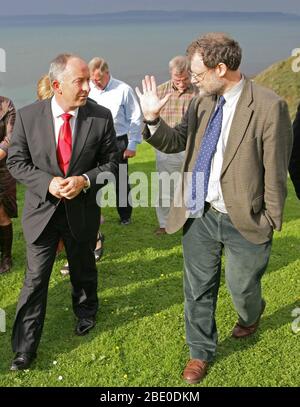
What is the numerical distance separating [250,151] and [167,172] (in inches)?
141

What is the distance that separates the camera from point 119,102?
7293mm

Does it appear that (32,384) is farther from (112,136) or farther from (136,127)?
(136,127)

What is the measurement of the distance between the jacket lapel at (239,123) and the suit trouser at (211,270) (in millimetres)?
531

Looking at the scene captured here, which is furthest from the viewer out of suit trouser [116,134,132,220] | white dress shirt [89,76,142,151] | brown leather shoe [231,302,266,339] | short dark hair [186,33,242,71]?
suit trouser [116,134,132,220]

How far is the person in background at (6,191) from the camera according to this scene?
5668 mm

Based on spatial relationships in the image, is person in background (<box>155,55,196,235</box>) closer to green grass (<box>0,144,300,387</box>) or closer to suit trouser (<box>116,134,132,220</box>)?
suit trouser (<box>116,134,132,220</box>)

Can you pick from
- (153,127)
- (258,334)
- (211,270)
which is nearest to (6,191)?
(153,127)

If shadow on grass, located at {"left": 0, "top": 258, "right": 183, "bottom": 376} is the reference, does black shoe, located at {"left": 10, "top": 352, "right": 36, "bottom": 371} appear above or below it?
above

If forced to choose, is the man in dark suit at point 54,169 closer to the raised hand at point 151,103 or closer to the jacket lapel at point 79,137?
the jacket lapel at point 79,137

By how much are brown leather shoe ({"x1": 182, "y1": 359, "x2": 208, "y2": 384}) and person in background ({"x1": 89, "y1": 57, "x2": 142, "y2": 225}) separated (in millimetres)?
3624

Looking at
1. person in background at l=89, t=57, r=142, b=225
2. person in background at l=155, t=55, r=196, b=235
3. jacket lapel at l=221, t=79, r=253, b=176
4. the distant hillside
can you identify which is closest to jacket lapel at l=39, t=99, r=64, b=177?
jacket lapel at l=221, t=79, r=253, b=176

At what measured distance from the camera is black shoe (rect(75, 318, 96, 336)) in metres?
5.09

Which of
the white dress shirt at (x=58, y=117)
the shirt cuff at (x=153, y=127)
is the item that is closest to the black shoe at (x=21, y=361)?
the white dress shirt at (x=58, y=117)

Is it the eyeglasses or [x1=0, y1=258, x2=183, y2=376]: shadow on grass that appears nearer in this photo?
the eyeglasses
